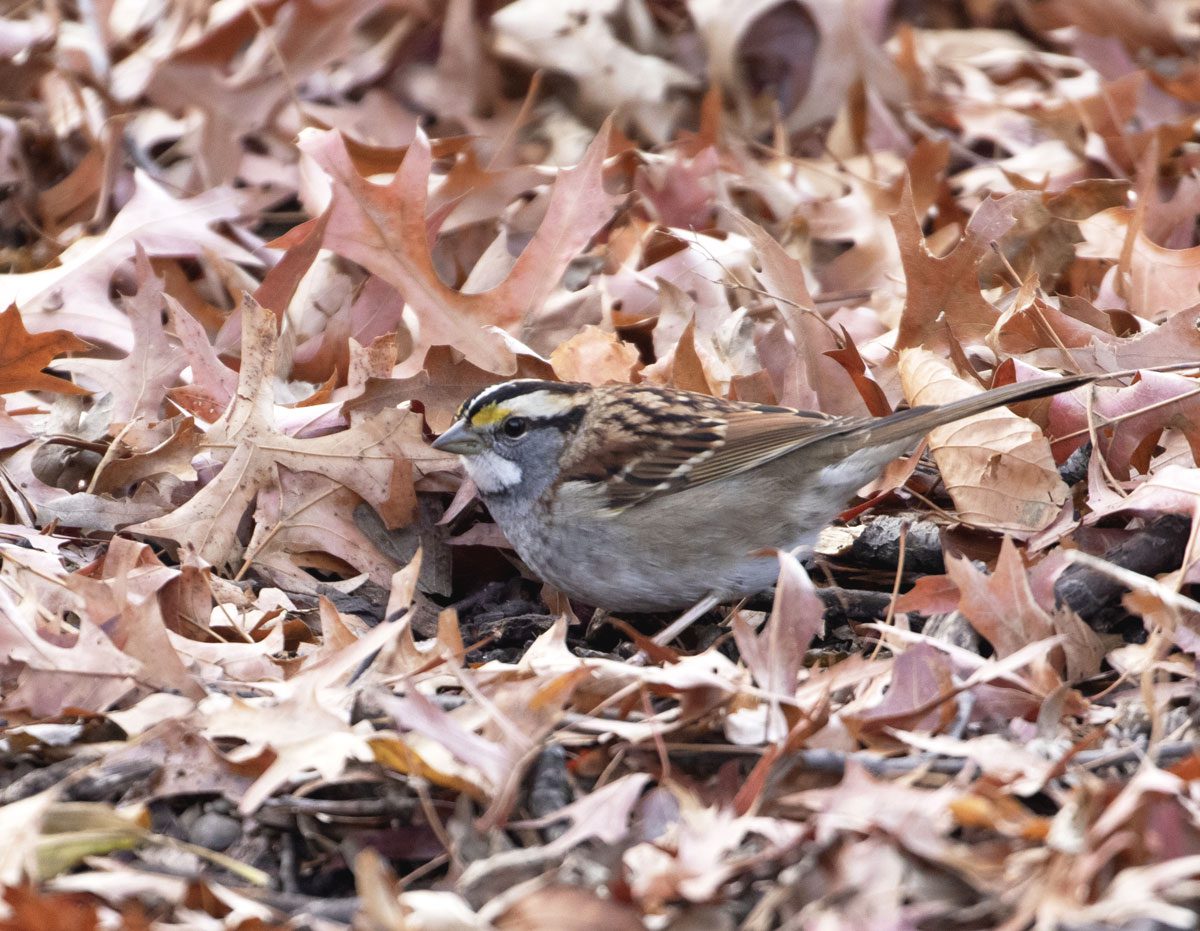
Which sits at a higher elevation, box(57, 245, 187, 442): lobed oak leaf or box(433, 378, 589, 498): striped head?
box(57, 245, 187, 442): lobed oak leaf

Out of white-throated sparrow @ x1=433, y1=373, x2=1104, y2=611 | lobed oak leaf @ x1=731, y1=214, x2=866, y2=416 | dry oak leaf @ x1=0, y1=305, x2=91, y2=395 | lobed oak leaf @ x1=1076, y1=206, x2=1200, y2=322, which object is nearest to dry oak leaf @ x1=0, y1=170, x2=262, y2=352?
Answer: dry oak leaf @ x1=0, y1=305, x2=91, y2=395

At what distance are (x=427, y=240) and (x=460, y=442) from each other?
87 cm

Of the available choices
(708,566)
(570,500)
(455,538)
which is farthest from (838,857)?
(455,538)

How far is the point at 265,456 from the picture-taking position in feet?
14.3

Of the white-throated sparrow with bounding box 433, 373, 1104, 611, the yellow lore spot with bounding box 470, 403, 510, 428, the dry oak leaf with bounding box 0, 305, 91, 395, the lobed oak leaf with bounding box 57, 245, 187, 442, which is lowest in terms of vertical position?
the white-throated sparrow with bounding box 433, 373, 1104, 611

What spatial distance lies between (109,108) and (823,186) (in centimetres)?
337

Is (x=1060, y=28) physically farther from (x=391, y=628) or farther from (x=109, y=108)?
(x=391, y=628)

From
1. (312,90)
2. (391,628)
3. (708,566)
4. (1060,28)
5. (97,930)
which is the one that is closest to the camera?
(97,930)

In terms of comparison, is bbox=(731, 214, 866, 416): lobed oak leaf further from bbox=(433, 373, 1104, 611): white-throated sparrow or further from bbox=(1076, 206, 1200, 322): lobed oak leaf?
bbox=(1076, 206, 1200, 322): lobed oak leaf

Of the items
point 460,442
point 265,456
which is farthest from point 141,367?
point 460,442

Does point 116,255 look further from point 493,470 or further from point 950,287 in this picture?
point 950,287

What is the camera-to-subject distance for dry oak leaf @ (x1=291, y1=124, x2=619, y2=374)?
4.64m

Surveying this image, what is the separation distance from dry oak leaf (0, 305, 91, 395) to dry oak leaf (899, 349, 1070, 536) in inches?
103

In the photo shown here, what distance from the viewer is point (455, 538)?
464 cm
